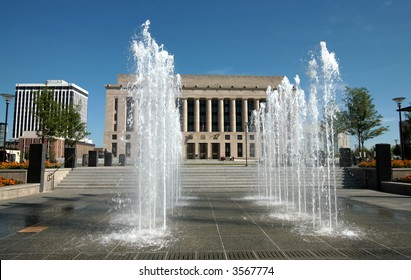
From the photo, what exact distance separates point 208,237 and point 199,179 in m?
13.4

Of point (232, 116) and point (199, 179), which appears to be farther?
point (232, 116)

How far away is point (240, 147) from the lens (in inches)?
A: 2790

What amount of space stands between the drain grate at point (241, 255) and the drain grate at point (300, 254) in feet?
2.02

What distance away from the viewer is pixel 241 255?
471 centimetres

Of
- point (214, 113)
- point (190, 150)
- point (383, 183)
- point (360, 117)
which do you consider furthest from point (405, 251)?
point (214, 113)

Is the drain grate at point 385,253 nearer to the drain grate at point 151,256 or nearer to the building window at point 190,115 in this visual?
the drain grate at point 151,256

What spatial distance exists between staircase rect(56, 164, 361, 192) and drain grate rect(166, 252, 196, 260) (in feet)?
38.8

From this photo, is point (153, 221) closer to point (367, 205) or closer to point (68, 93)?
point (367, 205)

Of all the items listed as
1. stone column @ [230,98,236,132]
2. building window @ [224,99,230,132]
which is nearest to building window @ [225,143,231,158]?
stone column @ [230,98,236,132]

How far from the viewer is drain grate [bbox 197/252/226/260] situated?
4582mm

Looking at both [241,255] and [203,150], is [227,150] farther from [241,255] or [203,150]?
[241,255]

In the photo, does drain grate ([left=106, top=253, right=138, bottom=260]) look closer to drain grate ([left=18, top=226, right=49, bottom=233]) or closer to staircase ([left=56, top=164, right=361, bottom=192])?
drain grate ([left=18, top=226, right=49, bottom=233])

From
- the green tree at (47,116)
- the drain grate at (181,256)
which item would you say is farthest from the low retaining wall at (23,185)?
the green tree at (47,116)

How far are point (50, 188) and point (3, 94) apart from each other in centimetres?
1167
